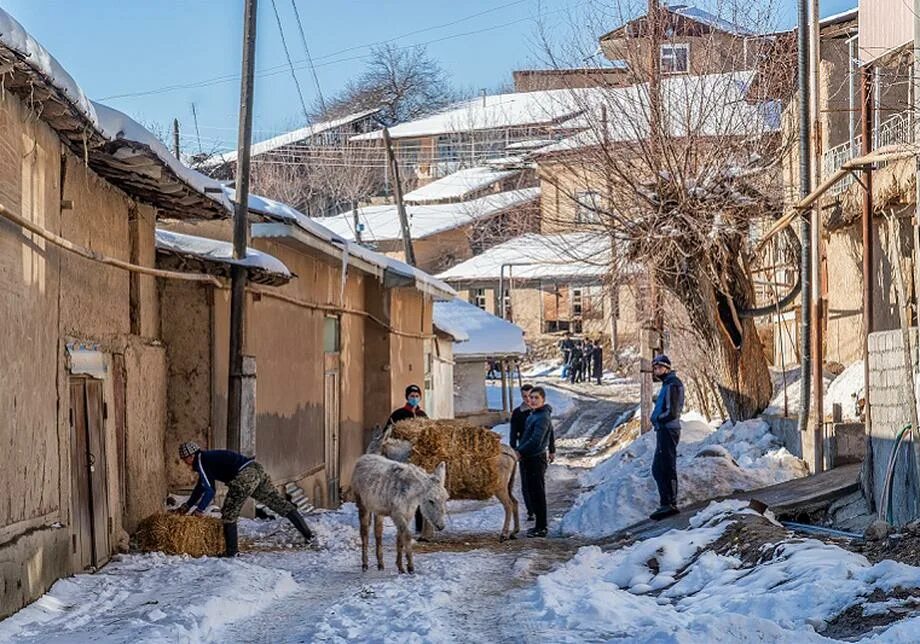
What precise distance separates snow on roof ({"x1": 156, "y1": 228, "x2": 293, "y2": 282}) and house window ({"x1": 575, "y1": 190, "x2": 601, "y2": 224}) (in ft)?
21.7

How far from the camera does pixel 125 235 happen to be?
13.9 metres

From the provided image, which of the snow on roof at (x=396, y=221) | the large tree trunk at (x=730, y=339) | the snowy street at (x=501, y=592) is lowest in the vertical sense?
the snowy street at (x=501, y=592)

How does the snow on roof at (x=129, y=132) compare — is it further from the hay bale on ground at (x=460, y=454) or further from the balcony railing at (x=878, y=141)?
the balcony railing at (x=878, y=141)

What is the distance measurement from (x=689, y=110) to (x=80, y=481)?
1318 cm

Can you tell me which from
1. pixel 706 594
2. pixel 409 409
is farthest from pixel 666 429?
pixel 706 594

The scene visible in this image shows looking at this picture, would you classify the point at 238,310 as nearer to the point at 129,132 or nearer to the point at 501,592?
the point at 129,132

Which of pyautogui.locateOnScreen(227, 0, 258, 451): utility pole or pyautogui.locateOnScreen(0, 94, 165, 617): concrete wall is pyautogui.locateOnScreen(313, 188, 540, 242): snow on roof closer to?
pyautogui.locateOnScreen(227, 0, 258, 451): utility pole

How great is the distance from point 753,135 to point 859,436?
6607 mm

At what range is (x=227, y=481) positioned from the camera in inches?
522

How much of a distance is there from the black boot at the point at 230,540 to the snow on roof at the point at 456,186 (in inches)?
2182

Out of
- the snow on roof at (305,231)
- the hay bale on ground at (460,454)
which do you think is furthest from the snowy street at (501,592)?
the snow on roof at (305,231)

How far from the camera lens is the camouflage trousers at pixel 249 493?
13047mm

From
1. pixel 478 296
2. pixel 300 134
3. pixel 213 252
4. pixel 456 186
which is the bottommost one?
pixel 213 252

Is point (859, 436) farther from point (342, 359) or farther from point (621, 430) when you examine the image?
point (621, 430)
